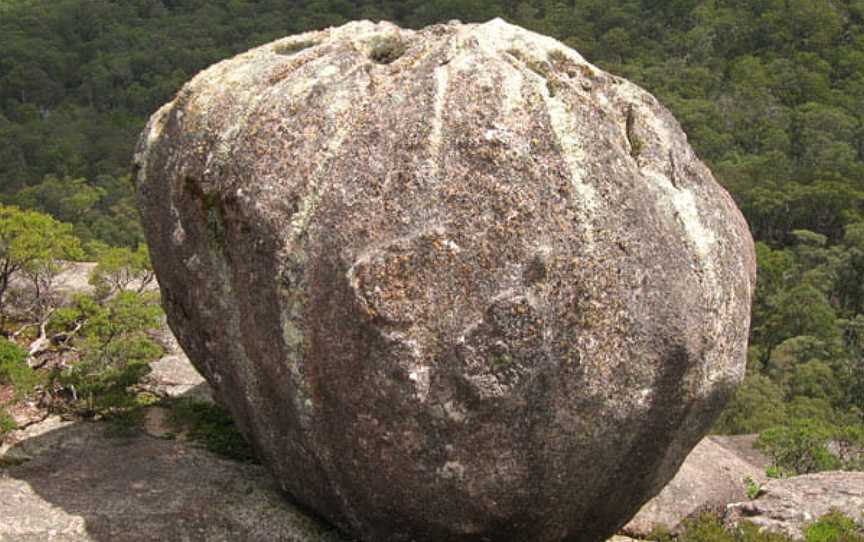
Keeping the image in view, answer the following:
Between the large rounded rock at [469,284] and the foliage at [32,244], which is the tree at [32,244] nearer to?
the foliage at [32,244]

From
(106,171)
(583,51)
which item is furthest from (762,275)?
(106,171)

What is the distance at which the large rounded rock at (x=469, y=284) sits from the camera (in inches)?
344

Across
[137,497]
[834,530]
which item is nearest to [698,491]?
[834,530]

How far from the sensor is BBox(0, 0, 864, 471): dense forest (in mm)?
39562

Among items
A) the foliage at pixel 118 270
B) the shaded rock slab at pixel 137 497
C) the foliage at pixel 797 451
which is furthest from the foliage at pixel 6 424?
the foliage at pixel 797 451

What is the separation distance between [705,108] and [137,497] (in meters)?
56.4

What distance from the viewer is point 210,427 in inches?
A: 513

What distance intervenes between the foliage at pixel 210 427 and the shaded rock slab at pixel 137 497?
0.24 meters

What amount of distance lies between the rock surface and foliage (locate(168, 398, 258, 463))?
16.6 feet

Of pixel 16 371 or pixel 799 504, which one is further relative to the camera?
pixel 16 371

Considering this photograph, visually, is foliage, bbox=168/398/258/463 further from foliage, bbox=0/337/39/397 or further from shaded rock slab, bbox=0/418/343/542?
foliage, bbox=0/337/39/397

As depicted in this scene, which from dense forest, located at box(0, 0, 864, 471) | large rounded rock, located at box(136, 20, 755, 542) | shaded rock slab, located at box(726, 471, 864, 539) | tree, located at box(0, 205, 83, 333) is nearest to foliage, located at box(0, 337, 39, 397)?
tree, located at box(0, 205, 83, 333)

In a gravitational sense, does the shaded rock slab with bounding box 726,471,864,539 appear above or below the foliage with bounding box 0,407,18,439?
below

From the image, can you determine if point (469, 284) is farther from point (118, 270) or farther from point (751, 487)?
point (118, 270)
